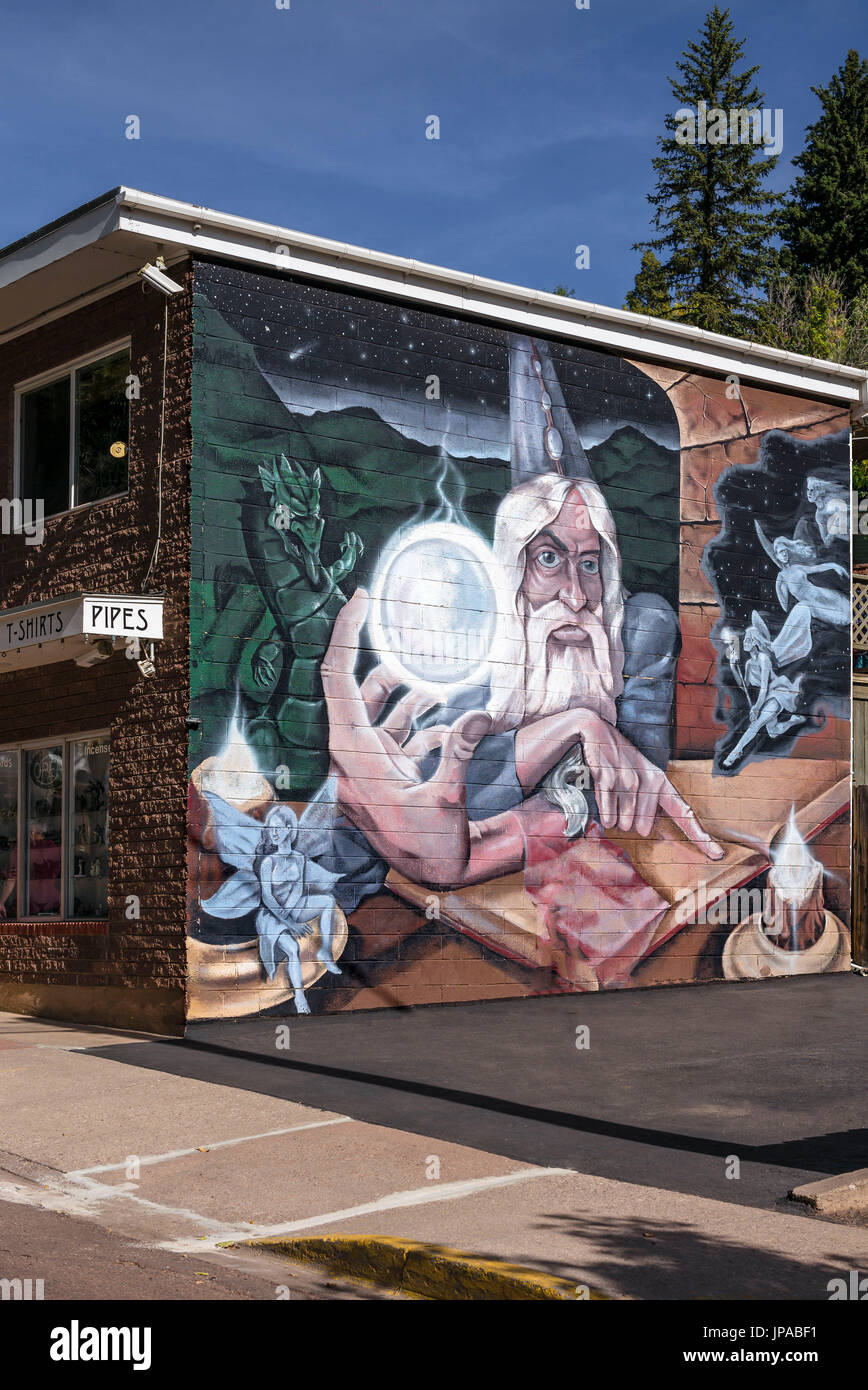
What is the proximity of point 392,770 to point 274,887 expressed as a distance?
5.20 ft

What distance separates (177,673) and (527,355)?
4958 millimetres

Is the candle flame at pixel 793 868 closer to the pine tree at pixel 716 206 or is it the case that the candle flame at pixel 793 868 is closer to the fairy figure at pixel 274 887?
the fairy figure at pixel 274 887

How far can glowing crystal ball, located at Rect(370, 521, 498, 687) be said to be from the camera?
1388cm

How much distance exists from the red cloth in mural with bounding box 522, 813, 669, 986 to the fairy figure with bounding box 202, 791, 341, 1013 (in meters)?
2.28

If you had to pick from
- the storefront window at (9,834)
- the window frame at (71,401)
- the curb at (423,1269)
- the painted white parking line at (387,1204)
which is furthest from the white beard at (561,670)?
the curb at (423,1269)

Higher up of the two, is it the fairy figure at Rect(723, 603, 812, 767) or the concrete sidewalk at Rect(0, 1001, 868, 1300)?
the fairy figure at Rect(723, 603, 812, 767)

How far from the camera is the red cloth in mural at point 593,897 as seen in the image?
1456 cm

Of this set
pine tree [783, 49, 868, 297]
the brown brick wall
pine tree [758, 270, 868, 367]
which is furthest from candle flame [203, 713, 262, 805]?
pine tree [783, 49, 868, 297]

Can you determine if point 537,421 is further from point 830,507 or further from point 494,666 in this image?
point 830,507

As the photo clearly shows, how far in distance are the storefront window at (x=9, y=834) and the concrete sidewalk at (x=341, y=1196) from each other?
185 inches

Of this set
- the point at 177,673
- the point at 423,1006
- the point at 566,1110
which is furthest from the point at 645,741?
the point at 566,1110

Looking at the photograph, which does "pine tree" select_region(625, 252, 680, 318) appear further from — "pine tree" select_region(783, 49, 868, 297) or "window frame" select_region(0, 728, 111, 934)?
"window frame" select_region(0, 728, 111, 934)

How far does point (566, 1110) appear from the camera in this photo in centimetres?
952
